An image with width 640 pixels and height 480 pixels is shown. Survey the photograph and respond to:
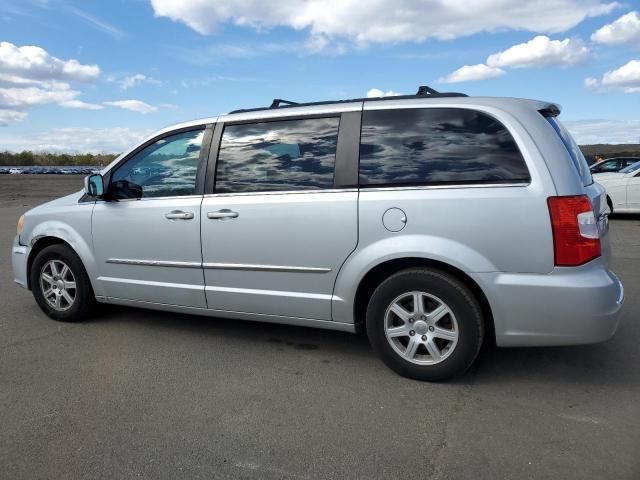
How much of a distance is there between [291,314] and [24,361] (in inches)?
79.5

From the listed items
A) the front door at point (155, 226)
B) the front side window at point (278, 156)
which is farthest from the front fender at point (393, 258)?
the front door at point (155, 226)

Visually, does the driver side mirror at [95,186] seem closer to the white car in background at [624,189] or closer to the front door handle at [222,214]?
the front door handle at [222,214]

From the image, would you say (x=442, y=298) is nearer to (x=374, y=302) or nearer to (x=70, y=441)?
(x=374, y=302)

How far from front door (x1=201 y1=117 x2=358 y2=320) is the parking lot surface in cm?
50

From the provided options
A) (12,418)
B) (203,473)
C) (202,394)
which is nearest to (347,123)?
(202,394)

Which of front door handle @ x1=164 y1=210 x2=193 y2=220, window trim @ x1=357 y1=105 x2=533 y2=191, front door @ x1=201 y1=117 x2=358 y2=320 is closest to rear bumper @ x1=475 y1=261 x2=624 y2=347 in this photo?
window trim @ x1=357 y1=105 x2=533 y2=191

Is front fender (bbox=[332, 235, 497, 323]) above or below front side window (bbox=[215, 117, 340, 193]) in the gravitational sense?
below

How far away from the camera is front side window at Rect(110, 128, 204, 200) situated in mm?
4324

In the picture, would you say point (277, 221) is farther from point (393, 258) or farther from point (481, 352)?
point (481, 352)

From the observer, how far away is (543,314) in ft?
10.6

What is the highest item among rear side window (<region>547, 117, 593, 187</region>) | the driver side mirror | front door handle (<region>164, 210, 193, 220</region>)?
rear side window (<region>547, 117, 593, 187</region>)

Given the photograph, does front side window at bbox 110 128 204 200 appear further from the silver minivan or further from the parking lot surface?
the parking lot surface

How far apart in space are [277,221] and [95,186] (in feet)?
5.84

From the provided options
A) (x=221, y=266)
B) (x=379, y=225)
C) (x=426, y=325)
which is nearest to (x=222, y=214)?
(x=221, y=266)
